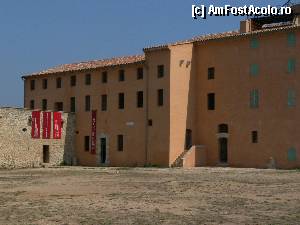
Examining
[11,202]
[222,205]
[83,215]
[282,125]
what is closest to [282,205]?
[222,205]

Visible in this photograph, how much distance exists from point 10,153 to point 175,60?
14.8m

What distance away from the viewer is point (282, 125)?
4094 centimetres

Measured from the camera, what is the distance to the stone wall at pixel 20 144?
43844 mm

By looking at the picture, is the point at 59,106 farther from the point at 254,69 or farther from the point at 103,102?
the point at 254,69

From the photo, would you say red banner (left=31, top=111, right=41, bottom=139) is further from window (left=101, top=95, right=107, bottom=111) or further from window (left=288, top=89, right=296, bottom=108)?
window (left=288, top=89, right=296, bottom=108)

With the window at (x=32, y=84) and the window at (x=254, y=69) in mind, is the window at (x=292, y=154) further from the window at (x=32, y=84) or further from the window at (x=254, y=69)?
the window at (x=32, y=84)

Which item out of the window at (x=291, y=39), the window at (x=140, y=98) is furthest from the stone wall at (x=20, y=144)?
the window at (x=291, y=39)

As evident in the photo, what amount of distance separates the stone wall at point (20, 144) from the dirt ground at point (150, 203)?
18.6m

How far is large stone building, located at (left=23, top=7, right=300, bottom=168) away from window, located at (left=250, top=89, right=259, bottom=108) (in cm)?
8

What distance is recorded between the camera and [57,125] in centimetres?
4816

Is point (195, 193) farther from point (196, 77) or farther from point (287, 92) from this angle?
point (196, 77)

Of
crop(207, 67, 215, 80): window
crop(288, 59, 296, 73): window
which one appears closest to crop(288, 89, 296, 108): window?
crop(288, 59, 296, 73): window

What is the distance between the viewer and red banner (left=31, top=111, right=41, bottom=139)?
45906 mm

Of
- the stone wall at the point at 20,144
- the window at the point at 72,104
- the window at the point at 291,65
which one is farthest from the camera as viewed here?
the window at the point at 72,104
